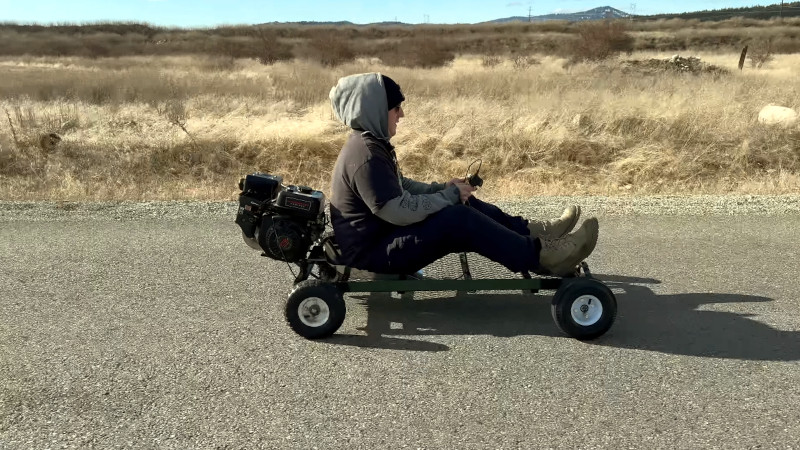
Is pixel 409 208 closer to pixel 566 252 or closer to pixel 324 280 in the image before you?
pixel 324 280

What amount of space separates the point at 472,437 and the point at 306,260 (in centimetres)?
174

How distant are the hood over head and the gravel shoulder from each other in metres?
3.48

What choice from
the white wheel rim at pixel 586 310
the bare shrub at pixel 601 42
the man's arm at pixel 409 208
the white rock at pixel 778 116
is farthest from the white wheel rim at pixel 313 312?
the bare shrub at pixel 601 42

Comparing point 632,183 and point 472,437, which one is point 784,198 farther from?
point 472,437

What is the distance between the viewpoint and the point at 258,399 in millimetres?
3461

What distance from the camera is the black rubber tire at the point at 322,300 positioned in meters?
4.09

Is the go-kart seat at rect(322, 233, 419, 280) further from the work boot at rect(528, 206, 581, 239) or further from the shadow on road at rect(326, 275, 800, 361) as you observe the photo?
the work boot at rect(528, 206, 581, 239)

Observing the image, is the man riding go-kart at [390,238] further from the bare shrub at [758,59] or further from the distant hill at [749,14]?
the distant hill at [749,14]

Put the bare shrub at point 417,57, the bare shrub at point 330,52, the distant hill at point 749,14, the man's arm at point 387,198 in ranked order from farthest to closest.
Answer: the distant hill at point 749,14 < the bare shrub at point 417,57 < the bare shrub at point 330,52 < the man's arm at point 387,198

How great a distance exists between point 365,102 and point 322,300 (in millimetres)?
1155

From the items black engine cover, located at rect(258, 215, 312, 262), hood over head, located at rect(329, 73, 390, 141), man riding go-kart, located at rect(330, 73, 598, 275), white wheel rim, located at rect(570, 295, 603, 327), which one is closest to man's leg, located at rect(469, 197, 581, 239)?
man riding go-kart, located at rect(330, 73, 598, 275)

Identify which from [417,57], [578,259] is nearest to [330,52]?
[417,57]

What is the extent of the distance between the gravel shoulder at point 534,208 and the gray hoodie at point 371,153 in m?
3.40

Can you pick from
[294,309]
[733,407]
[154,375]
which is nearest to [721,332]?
[733,407]
